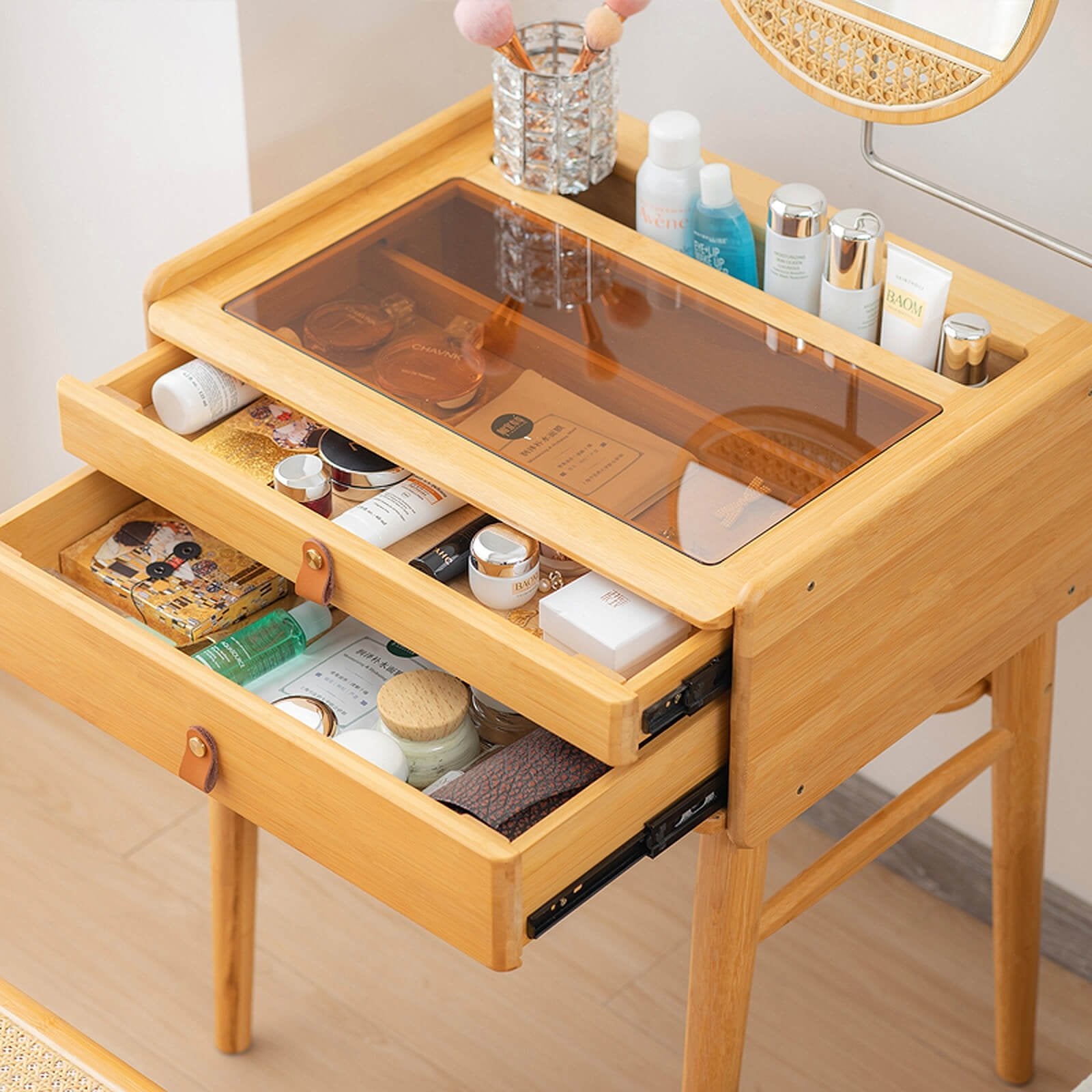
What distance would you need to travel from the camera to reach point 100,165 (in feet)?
5.89

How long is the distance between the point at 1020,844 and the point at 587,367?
61 centimetres

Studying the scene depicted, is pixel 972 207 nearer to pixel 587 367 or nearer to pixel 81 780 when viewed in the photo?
pixel 587 367

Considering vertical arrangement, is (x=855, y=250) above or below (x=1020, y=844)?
above

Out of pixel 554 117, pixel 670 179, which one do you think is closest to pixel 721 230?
pixel 670 179

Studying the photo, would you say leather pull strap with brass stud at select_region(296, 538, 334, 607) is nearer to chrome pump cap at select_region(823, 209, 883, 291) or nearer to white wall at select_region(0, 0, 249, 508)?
chrome pump cap at select_region(823, 209, 883, 291)

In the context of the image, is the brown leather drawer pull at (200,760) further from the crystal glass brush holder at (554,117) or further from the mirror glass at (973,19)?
the mirror glass at (973,19)

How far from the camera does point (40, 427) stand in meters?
2.12

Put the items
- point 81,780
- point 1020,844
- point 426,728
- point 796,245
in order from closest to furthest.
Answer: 1. point 426,728
2. point 796,245
3. point 1020,844
4. point 81,780

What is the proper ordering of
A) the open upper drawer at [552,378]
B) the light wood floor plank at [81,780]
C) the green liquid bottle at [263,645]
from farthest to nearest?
1. the light wood floor plank at [81,780]
2. the green liquid bottle at [263,645]
3. the open upper drawer at [552,378]

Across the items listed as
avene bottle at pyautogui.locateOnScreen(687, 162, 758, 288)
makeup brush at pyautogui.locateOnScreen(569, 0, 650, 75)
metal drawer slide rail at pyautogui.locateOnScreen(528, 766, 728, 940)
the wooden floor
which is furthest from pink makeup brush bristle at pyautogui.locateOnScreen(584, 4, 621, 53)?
the wooden floor

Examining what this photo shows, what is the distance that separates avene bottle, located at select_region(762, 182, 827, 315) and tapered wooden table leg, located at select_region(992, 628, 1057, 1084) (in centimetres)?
35

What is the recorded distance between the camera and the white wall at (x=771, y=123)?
147 centimetres

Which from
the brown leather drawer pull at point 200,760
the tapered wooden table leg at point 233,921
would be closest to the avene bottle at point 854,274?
the brown leather drawer pull at point 200,760

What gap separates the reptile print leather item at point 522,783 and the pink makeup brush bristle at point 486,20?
1.76 feet
